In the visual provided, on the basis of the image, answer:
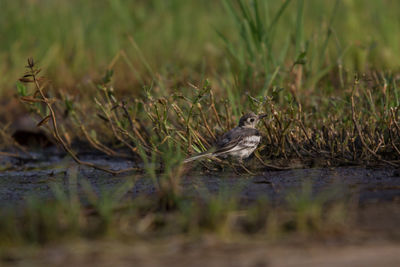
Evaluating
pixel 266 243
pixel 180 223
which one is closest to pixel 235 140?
pixel 180 223

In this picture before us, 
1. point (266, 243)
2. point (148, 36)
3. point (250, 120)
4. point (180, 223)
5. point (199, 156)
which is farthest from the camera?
point (148, 36)

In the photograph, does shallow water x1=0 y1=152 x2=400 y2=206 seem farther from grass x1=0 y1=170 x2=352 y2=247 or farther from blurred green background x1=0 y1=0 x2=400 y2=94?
blurred green background x1=0 y1=0 x2=400 y2=94

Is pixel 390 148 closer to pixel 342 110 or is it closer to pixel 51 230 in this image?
pixel 342 110

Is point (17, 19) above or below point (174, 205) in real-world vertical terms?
above

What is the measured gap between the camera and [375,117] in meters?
5.42

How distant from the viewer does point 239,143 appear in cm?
503

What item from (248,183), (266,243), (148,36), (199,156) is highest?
(148,36)

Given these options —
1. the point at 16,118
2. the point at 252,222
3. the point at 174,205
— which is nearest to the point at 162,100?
the point at 174,205

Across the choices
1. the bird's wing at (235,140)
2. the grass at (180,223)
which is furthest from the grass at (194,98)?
the bird's wing at (235,140)

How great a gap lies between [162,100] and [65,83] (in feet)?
15.0

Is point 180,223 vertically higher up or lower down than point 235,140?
higher up

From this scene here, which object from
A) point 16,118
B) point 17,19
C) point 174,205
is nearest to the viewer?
point 174,205

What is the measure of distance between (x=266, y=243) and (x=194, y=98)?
2.07m

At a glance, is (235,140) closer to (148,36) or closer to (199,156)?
(199,156)
